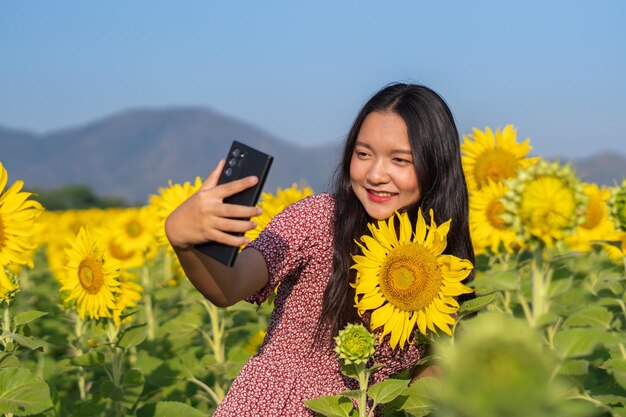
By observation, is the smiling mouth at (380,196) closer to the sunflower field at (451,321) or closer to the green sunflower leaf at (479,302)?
the sunflower field at (451,321)

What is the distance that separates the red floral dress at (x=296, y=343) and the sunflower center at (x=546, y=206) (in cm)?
118

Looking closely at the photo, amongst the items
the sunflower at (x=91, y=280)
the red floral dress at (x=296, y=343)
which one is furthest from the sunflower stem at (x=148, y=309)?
the red floral dress at (x=296, y=343)

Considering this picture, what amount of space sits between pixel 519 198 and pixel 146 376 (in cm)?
253

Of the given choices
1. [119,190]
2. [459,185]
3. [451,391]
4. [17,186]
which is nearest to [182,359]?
[17,186]

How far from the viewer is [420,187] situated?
263 cm

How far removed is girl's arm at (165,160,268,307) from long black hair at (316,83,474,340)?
56 centimetres

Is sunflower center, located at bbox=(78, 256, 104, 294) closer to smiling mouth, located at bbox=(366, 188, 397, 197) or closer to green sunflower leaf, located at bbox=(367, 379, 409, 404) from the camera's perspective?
smiling mouth, located at bbox=(366, 188, 397, 197)

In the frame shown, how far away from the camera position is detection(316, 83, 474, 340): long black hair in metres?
2.62

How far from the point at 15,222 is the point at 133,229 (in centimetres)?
333

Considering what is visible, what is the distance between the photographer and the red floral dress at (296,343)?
2674mm

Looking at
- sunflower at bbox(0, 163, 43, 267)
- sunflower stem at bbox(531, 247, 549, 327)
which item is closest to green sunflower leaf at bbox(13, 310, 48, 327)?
sunflower at bbox(0, 163, 43, 267)

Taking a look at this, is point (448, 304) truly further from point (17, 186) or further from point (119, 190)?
point (119, 190)

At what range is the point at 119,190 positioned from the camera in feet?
582

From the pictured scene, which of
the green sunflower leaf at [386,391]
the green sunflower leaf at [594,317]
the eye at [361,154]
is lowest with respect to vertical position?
the green sunflower leaf at [386,391]
